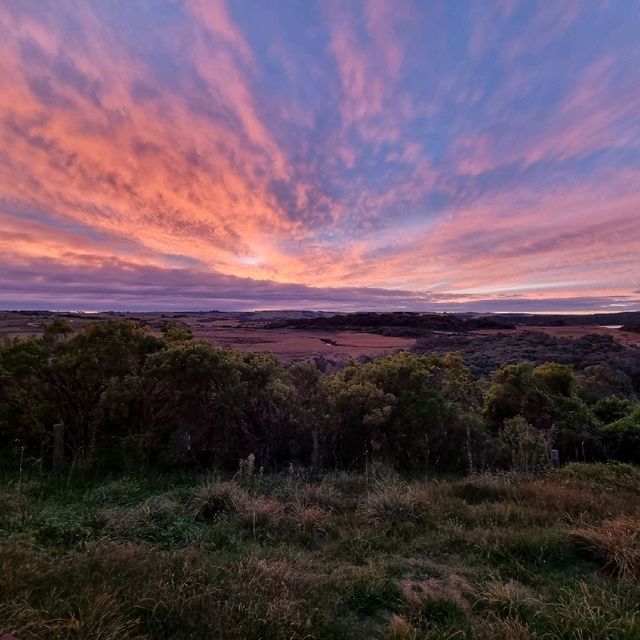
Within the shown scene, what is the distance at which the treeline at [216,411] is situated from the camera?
275 inches

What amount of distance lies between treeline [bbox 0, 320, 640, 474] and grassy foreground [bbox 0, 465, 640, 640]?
1138 mm

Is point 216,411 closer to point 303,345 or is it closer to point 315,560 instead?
point 315,560

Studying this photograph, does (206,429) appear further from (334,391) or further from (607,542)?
(607,542)

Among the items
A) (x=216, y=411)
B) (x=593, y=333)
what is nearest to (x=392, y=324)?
(x=593, y=333)

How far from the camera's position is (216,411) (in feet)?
23.6

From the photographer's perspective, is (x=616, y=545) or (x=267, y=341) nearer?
(x=616, y=545)

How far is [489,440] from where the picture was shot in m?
8.41

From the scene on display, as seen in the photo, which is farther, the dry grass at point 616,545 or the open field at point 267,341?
the open field at point 267,341

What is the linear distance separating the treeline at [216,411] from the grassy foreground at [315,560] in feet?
3.73

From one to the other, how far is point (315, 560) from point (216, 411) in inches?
144

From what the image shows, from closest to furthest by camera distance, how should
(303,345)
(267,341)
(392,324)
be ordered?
(303,345)
(267,341)
(392,324)

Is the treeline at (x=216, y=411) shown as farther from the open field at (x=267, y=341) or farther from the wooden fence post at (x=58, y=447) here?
the open field at (x=267, y=341)

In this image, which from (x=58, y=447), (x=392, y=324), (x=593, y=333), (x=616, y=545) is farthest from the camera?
(x=392, y=324)

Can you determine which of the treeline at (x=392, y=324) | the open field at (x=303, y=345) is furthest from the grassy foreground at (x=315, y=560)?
the treeline at (x=392, y=324)
